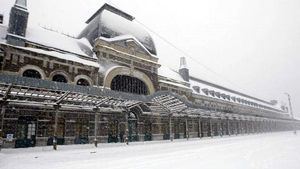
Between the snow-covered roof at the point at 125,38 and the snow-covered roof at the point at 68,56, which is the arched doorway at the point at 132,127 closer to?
the snow-covered roof at the point at 68,56

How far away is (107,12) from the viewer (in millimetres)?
27125

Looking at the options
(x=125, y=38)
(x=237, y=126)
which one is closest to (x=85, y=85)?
(x=125, y=38)

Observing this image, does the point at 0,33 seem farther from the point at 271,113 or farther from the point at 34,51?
the point at 271,113

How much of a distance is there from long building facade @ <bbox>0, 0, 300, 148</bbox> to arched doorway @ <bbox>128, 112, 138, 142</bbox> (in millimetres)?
107

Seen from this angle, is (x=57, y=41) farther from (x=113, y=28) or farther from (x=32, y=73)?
(x=113, y=28)

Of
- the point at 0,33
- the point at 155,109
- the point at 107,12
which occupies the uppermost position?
the point at 107,12

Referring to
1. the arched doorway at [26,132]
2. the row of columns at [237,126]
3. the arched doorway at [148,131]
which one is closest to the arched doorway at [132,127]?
the arched doorway at [148,131]

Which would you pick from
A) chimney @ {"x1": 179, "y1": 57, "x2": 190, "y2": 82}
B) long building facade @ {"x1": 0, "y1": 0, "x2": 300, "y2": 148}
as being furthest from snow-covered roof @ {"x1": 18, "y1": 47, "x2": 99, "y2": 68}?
→ chimney @ {"x1": 179, "y1": 57, "x2": 190, "y2": 82}

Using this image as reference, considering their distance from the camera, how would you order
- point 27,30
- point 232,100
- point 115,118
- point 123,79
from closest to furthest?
point 27,30 < point 115,118 < point 123,79 < point 232,100

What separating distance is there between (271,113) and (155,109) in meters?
66.3

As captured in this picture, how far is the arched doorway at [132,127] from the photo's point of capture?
25.3 meters

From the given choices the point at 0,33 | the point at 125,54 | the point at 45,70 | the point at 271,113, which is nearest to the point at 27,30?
the point at 0,33

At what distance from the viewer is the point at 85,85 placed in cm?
2191

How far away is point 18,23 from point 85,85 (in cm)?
760
